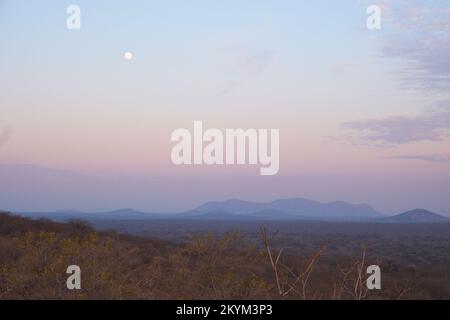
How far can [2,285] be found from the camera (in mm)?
11773

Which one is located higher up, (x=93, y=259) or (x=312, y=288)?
(x=93, y=259)

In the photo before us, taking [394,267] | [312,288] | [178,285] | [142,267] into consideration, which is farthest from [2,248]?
[394,267]

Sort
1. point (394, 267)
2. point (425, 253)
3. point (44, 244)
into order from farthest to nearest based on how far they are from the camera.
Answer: point (425, 253)
point (394, 267)
point (44, 244)

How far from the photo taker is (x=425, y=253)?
113ft

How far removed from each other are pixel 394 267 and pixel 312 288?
7.36 meters

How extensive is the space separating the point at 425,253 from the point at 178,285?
2583cm
